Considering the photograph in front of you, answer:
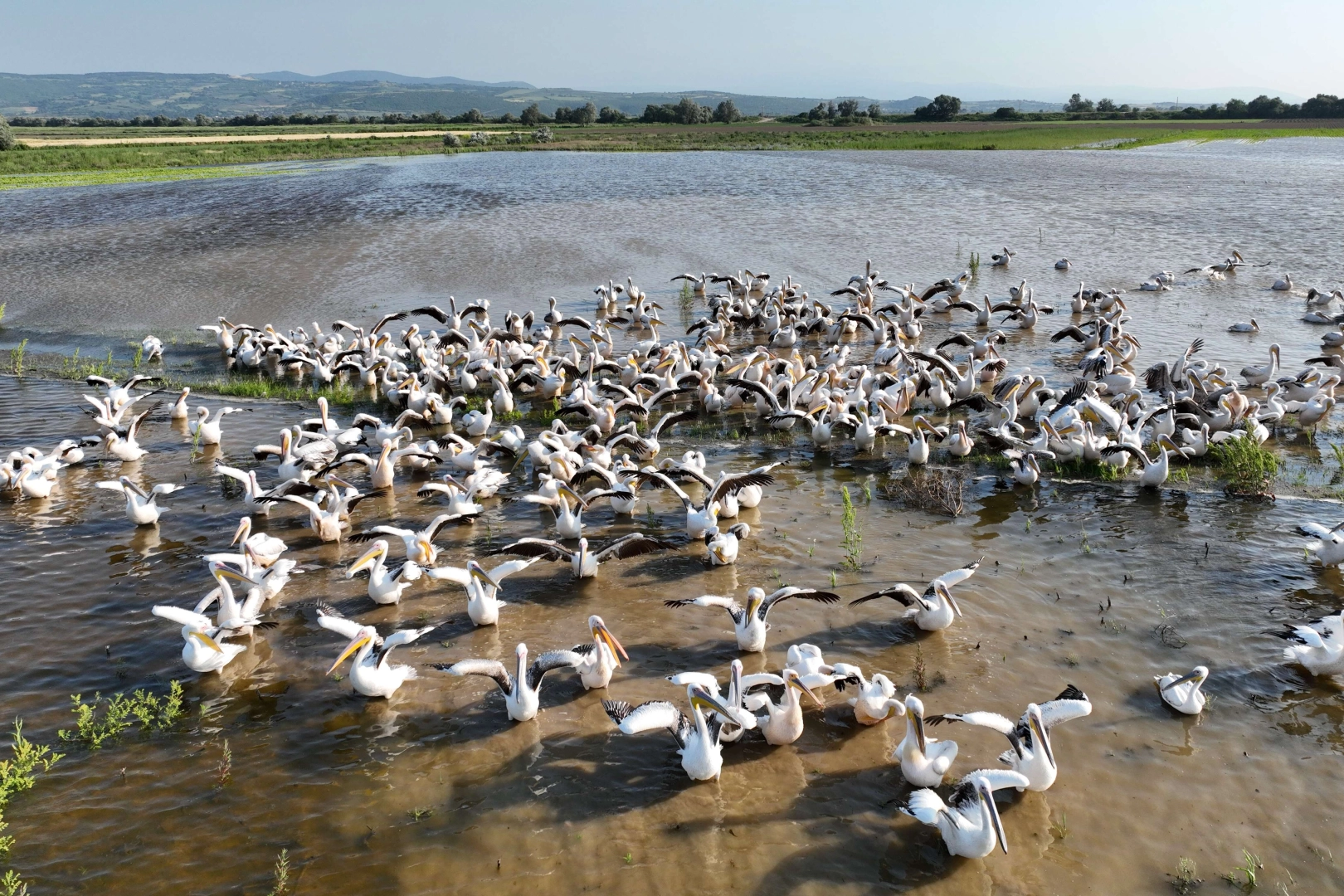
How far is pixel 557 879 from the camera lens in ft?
19.0

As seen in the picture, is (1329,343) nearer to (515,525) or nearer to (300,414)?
(515,525)

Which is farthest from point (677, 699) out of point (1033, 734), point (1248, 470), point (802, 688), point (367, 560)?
point (1248, 470)

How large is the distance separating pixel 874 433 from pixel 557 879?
8.15 metres

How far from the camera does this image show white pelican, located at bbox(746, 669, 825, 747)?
679 cm

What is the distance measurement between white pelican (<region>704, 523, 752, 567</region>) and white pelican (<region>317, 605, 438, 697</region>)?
319cm

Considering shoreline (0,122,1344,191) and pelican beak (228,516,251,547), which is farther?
shoreline (0,122,1344,191)

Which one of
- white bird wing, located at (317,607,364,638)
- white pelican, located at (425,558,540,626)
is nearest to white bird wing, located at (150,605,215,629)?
white bird wing, located at (317,607,364,638)

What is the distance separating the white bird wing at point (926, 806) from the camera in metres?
5.77

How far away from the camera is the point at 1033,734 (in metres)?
6.24

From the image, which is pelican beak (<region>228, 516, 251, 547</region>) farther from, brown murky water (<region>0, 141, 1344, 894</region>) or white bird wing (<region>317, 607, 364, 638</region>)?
white bird wing (<region>317, 607, 364, 638</region>)

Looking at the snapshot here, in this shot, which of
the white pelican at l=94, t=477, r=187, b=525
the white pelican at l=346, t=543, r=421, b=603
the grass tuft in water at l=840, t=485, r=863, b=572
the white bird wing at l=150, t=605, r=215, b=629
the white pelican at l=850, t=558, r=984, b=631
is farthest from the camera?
the white pelican at l=94, t=477, r=187, b=525

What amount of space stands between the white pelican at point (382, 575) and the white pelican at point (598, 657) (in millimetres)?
2316

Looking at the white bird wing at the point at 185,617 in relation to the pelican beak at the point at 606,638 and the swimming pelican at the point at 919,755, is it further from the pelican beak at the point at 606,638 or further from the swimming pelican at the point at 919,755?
the swimming pelican at the point at 919,755

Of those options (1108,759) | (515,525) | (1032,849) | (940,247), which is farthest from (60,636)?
(940,247)
